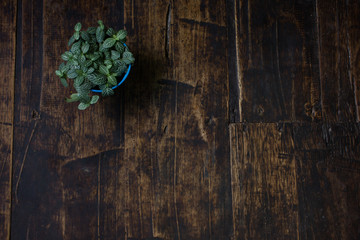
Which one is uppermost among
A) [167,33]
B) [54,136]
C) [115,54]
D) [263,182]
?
[167,33]

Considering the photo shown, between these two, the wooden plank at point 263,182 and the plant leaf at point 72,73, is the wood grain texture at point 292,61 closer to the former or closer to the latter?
the wooden plank at point 263,182

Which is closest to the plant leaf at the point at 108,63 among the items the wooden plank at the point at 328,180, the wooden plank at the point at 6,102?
the wooden plank at the point at 6,102

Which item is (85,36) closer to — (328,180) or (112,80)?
(112,80)

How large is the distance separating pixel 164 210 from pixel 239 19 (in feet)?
2.25

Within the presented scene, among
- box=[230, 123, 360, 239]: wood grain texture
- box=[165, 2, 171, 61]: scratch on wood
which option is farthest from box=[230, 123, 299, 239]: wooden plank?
box=[165, 2, 171, 61]: scratch on wood

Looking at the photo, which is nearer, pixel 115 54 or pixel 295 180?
pixel 115 54

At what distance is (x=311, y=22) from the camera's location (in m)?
1.02

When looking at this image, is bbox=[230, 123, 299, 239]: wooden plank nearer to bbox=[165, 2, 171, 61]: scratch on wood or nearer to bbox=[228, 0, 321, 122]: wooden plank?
bbox=[228, 0, 321, 122]: wooden plank

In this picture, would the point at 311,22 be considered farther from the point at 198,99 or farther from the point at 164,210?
the point at 164,210

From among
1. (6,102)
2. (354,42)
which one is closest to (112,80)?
(6,102)

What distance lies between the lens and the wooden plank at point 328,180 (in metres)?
0.97

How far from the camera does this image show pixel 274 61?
1.00 meters

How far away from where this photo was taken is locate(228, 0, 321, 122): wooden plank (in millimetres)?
993

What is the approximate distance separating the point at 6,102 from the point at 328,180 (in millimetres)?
1086
